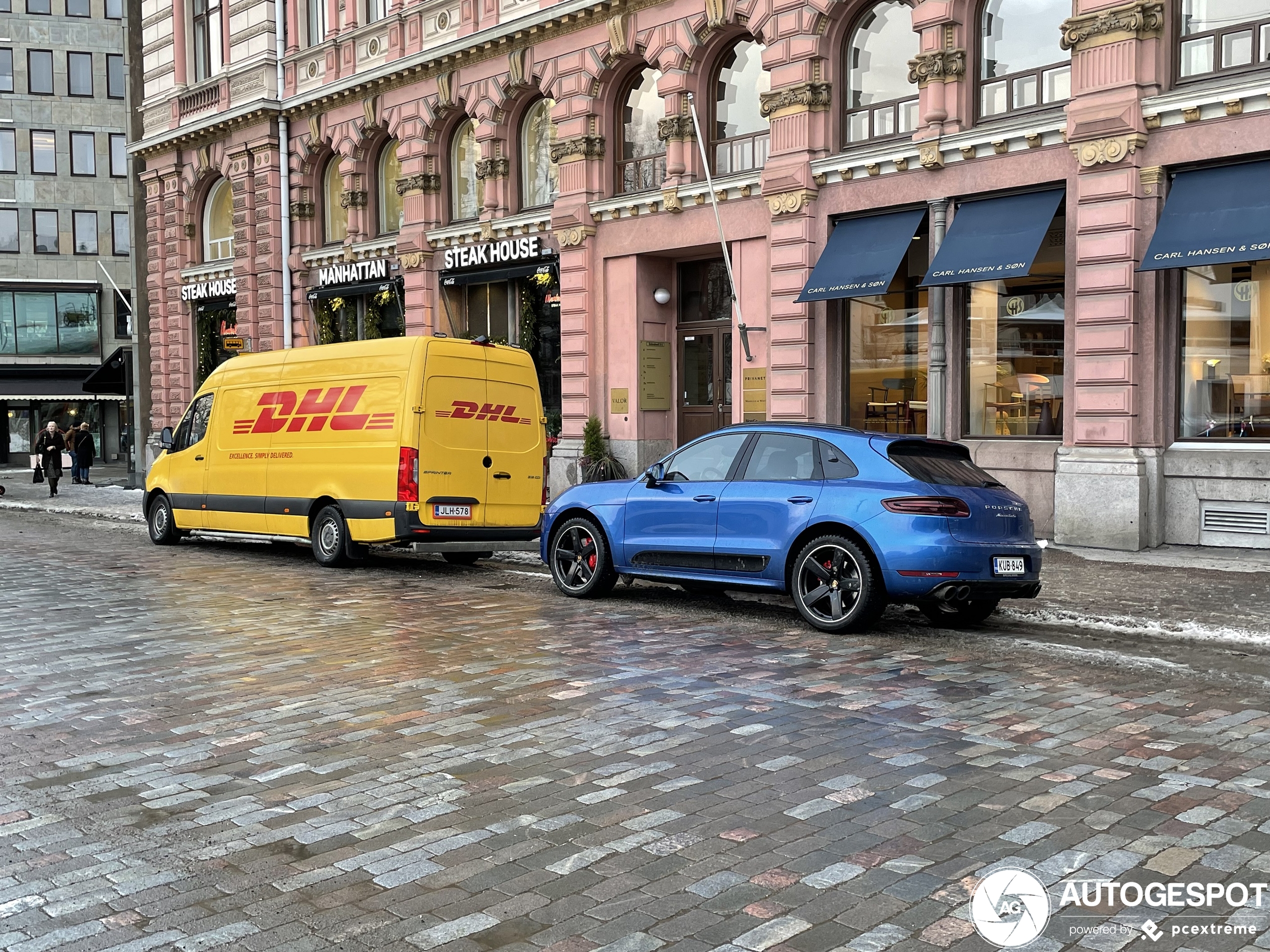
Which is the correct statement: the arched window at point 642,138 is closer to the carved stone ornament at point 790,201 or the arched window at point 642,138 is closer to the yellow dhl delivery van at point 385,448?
the carved stone ornament at point 790,201

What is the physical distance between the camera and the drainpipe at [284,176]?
1163 inches

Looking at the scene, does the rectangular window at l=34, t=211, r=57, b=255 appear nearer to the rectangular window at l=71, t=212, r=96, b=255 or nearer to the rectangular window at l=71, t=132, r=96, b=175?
the rectangular window at l=71, t=212, r=96, b=255

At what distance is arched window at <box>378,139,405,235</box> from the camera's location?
27.7 m

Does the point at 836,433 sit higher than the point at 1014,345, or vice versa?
the point at 1014,345

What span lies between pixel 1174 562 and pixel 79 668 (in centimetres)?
1134

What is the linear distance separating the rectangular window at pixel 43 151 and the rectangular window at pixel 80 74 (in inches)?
84.9

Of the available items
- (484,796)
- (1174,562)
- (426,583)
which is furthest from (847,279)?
(484,796)

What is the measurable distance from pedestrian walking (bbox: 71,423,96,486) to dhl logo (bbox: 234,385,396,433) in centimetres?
2244

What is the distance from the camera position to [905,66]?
18391 millimetres

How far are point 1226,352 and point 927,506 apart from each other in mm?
7842

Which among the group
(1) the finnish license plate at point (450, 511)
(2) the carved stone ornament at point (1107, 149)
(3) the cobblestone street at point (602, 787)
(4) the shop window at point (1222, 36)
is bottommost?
(3) the cobblestone street at point (602, 787)

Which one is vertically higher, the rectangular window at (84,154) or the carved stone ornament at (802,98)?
the rectangular window at (84,154)

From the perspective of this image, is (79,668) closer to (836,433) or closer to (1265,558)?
(836,433)

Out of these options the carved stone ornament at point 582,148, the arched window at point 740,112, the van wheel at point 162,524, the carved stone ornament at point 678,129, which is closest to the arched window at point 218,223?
the carved stone ornament at point 582,148
